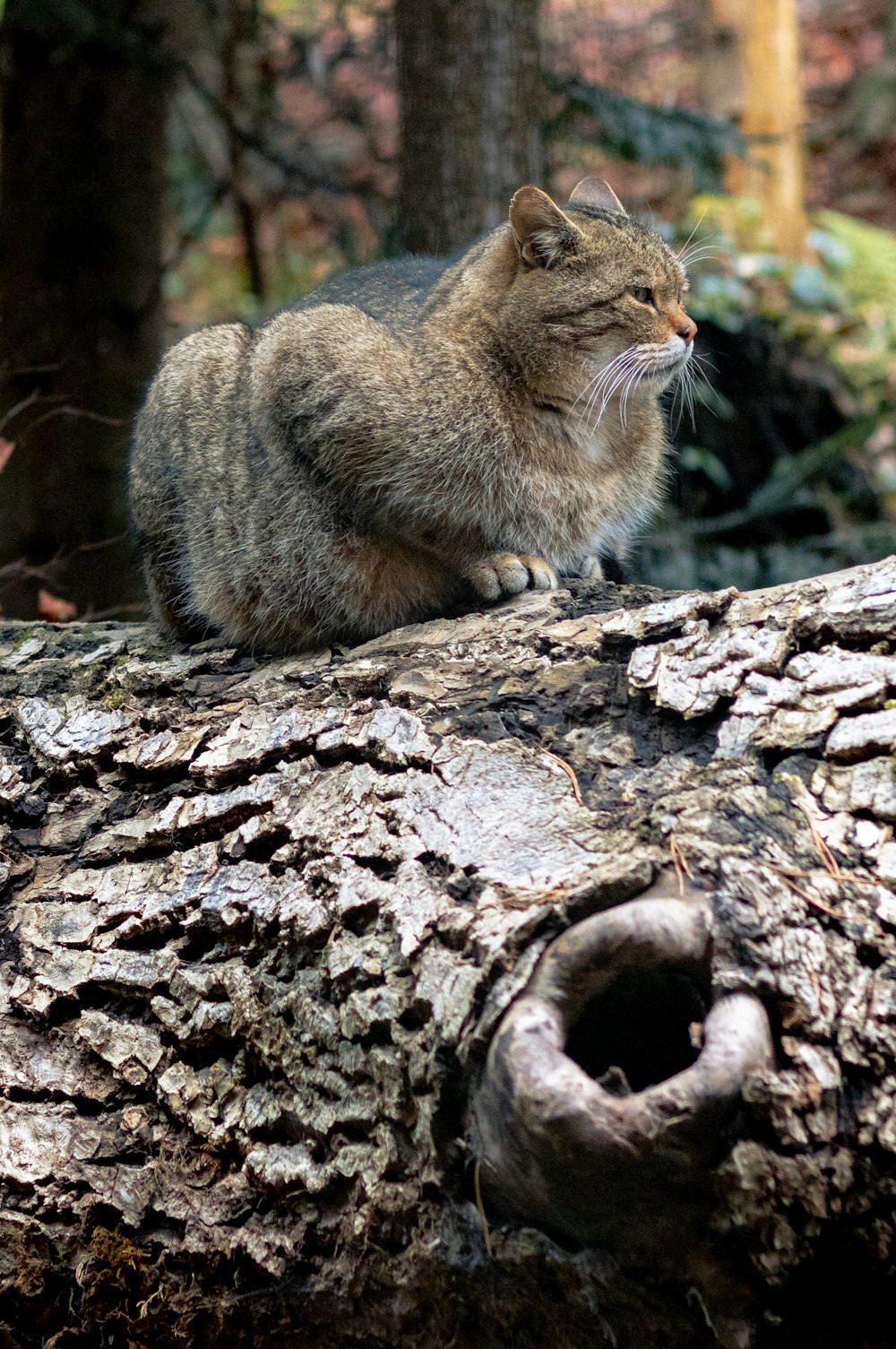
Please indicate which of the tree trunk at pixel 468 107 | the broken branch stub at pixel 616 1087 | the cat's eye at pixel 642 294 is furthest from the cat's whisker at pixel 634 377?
the tree trunk at pixel 468 107

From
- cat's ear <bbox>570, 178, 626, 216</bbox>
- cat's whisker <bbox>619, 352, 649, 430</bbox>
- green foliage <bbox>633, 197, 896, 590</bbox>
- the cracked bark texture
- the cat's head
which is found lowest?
green foliage <bbox>633, 197, 896, 590</bbox>

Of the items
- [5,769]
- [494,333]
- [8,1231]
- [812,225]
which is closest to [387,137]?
[812,225]

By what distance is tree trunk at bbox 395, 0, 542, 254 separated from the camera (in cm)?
480

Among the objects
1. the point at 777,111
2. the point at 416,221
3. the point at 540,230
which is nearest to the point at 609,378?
the point at 540,230

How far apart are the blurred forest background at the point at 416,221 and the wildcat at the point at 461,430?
35.1 inches

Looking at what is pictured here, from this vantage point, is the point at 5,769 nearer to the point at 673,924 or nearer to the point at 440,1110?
the point at 440,1110

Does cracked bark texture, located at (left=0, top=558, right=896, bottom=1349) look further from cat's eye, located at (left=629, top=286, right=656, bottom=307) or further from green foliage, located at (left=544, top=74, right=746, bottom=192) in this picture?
green foliage, located at (left=544, top=74, right=746, bottom=192)

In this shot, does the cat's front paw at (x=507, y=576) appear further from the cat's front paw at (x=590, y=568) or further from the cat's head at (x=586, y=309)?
the cat's head at (x=586, y=309)

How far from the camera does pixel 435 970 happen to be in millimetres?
1827

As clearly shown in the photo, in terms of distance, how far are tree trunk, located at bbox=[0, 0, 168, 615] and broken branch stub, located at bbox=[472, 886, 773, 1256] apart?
3.97 m

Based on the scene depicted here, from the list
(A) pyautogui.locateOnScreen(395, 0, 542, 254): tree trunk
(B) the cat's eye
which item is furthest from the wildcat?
(A) pyautogui.locateOnScreen(395, 0, 542, 254): tree trunk

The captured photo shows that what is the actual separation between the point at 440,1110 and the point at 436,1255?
21cm

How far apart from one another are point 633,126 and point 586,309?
2.92 meters

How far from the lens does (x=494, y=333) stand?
306 centimetres
